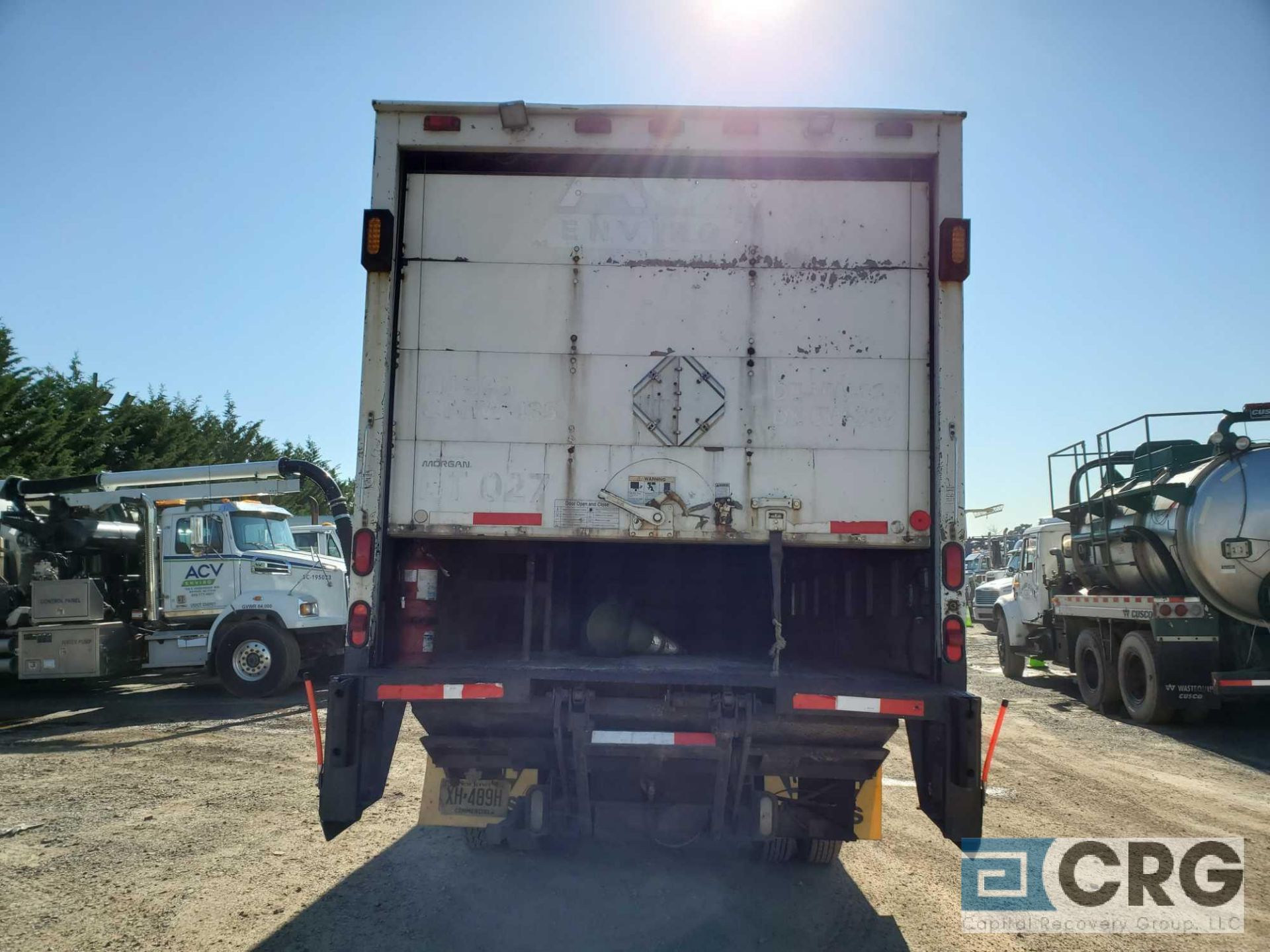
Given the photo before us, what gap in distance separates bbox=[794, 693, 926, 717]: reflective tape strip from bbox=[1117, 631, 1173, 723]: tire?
26.1 ft

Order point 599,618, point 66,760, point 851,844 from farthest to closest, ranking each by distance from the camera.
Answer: point 66,760 < point 851,844 < point 599,618

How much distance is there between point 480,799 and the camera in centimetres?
464

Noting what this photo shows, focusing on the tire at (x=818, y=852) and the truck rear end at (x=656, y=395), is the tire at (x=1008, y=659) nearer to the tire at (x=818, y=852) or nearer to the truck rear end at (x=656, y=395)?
the tire at (x=818, y=852)

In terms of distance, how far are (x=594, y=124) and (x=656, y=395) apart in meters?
1.44

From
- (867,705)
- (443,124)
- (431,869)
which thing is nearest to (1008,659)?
(867,705)

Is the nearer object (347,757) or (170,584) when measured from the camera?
(347,757)

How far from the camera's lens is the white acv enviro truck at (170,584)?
40.1 ft

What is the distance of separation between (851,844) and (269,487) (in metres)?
10.1

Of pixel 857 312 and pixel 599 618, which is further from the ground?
pixel 857 312

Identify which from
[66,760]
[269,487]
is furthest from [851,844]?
[269,487]

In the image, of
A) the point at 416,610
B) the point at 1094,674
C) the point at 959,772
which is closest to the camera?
the point at 959,772

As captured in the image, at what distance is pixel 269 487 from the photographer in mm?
13023

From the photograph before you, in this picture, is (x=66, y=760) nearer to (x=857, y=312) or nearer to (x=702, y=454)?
(x=702, y=454)

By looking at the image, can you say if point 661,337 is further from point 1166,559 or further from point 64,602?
point 64,602
